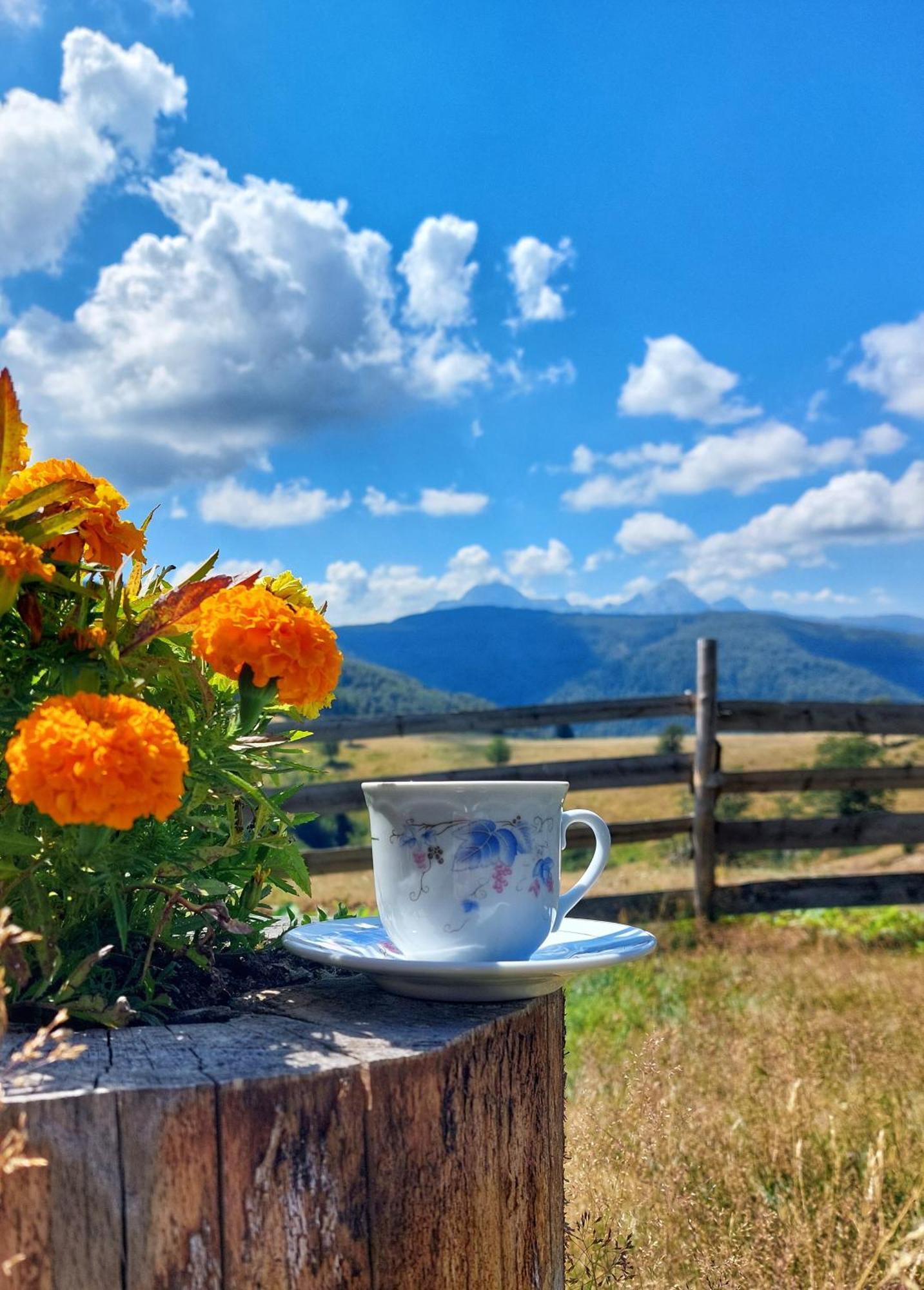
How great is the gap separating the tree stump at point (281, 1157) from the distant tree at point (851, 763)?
49.4ft

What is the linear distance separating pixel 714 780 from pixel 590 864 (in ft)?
16.6

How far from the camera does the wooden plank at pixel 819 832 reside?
644cm

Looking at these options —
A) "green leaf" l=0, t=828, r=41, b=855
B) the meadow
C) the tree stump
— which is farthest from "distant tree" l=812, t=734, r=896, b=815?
"green leaf" l=0, t=828, r=41, b=855

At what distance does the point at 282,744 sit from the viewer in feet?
4.70

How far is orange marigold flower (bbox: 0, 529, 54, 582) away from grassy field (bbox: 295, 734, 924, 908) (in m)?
0.43

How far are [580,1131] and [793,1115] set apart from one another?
77cm

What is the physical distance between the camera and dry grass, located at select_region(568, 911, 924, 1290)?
2.03 metres

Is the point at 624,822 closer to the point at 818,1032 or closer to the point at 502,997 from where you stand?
the point at 818,1032

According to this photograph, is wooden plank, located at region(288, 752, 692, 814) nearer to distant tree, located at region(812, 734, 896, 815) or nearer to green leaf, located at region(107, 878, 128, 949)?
green leaf, located at region(107, 878, 128, 949)

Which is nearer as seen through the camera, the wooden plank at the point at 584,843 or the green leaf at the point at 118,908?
the green leaf at the point at 118,908

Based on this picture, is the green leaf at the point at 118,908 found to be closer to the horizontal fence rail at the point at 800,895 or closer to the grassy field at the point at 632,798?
the grassy field at the point at 632,798

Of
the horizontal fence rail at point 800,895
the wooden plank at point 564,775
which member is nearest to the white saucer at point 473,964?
the wooden plank at point 564,775

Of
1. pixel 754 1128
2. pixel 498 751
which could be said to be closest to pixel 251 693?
pixel 754 1128

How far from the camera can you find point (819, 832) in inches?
258
